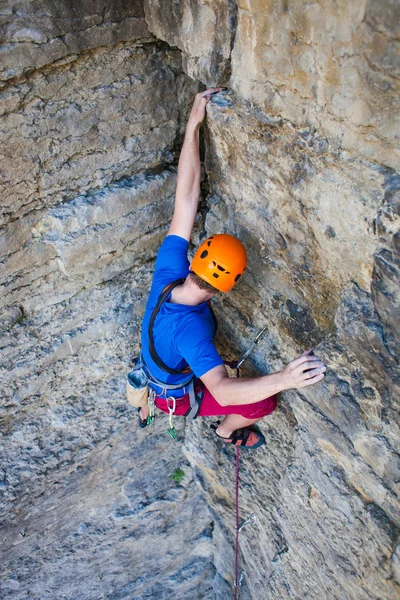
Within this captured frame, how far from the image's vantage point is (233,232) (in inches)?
131

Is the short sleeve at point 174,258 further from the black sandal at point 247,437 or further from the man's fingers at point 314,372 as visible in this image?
the black sandal at point 247,437

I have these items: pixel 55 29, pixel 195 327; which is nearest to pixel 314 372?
pixel 195 327

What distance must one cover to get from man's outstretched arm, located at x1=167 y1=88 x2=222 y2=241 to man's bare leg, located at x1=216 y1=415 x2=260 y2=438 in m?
1.26

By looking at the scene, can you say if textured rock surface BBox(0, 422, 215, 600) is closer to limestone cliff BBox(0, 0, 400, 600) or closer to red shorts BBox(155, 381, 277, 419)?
limestone cliff BBox(0, 0, 400, 600)

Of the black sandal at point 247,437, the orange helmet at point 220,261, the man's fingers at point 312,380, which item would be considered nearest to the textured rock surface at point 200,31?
the orange helmet at point 220,261

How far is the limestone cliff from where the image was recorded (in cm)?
229

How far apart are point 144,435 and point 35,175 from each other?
233cm

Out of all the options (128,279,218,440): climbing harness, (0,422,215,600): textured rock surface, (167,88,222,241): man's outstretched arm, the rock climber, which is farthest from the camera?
(0,422,215,600): textured rock surface

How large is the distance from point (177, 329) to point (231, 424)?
110 cm

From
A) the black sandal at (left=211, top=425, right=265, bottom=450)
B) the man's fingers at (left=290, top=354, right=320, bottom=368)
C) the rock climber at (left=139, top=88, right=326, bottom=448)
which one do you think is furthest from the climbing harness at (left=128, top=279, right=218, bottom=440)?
the man's fingers at (left=290, top=354, right=320, bottom=368)

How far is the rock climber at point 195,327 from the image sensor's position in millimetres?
2762

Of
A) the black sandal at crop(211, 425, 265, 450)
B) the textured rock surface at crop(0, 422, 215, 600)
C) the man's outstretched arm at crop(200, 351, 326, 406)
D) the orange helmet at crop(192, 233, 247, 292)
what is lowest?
the textured rock surface at crop(0, 422, 215, 600)

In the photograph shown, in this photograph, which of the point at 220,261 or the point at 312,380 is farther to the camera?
the point at 220,261

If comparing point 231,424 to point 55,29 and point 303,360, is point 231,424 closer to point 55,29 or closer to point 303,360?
point 303,360
